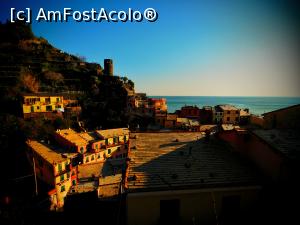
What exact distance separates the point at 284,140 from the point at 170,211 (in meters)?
6.57

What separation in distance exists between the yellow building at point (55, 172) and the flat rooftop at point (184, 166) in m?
19.0

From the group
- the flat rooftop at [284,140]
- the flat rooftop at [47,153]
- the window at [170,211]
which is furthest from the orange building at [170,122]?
the window at [170,211]

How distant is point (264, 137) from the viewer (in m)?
8.84

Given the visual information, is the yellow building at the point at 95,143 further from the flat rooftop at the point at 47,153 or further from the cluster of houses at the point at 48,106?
the cluster of houses at the point at 48,106

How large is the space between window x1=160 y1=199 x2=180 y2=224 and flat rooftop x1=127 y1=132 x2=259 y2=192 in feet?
2.49

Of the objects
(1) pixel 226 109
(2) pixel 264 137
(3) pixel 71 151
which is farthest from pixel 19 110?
(1) pixel 226 109

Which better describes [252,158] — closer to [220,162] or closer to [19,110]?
[220,162]

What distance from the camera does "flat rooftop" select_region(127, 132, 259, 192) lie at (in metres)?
7.57

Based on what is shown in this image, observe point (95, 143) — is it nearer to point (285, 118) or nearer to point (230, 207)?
point (230, 207)

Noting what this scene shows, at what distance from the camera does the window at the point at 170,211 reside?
7.40 m

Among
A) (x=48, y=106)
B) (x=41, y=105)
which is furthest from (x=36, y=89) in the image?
(x=41, y=105)

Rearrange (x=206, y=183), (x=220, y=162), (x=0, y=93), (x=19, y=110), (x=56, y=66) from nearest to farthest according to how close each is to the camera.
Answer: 1. (x=206, y=183)
2. (x=220, y=162)
3. (x=19, y=110)
4. (x=0, y=93)
5. (x=56, y=66)

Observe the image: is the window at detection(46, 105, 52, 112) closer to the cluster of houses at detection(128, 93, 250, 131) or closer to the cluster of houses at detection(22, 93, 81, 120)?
the cluster of houses at detection(22, 93, 81, 120)

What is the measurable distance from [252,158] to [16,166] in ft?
124
